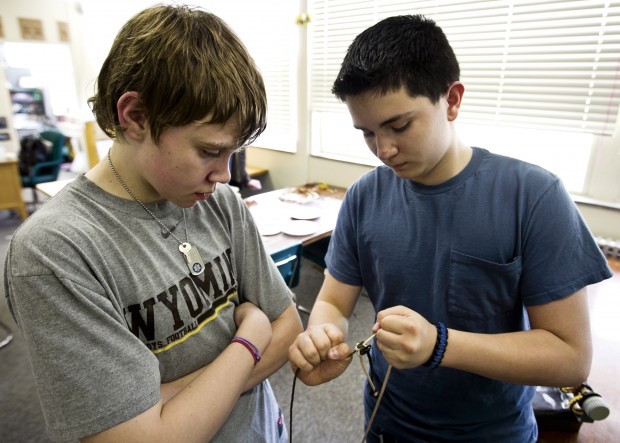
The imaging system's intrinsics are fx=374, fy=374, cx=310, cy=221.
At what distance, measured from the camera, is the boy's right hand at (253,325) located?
85 cm

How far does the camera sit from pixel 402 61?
804 millimetres

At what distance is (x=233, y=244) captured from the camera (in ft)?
3.06

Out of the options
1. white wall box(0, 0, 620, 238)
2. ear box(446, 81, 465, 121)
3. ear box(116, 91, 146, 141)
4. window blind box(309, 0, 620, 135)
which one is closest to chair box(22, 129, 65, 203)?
white wall box(0, 0, 620, 238)

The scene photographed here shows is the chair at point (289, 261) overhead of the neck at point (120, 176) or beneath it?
beneath

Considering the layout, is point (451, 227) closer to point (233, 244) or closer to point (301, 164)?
point (233, 244)

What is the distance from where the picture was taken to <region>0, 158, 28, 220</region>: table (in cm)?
475

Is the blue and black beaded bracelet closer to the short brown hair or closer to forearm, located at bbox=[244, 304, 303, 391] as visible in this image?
forearm, located at bbox=[244, 304, 303, 391]

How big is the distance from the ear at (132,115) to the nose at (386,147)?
1.66ft

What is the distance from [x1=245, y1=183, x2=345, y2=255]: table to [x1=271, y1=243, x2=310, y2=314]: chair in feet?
0.09

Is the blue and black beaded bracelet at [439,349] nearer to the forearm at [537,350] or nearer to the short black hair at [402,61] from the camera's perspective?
the forearm at [537,350]

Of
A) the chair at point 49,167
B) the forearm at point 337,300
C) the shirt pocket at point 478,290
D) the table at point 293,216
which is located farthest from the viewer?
the chair at point 49,167

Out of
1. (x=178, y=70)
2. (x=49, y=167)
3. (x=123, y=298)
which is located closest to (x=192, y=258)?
(x=123, y=298)

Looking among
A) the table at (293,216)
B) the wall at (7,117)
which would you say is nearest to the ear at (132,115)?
the table at (293,216)

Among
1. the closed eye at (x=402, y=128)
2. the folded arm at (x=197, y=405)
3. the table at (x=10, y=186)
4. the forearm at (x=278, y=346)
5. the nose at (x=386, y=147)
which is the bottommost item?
the table at (x=10, y=186)
